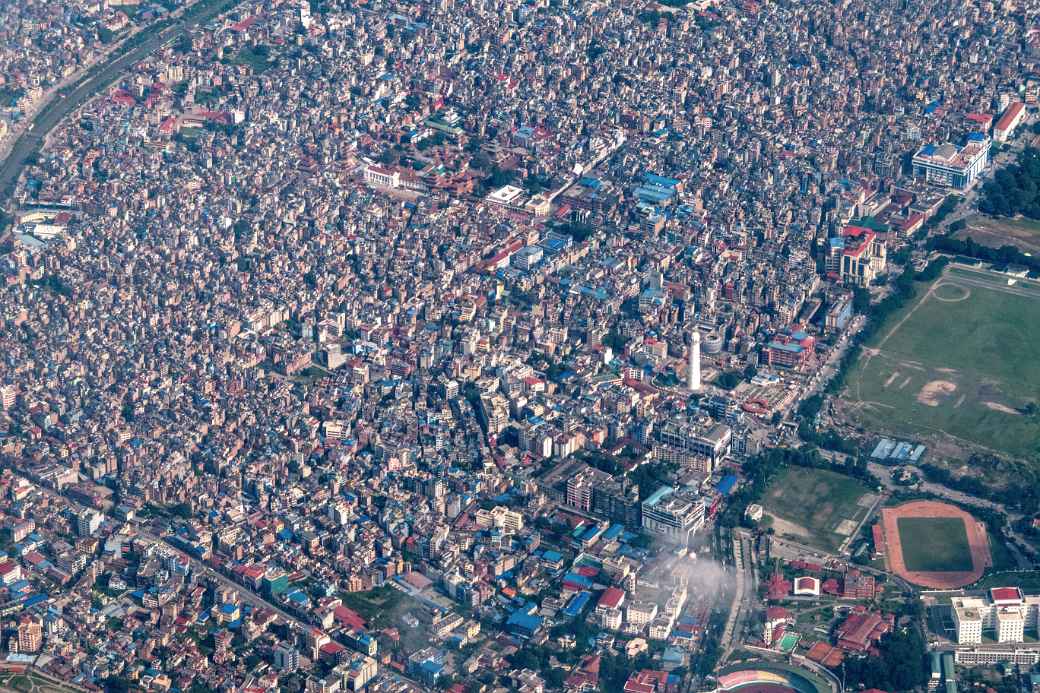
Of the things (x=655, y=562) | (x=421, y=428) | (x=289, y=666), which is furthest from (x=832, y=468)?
(x=289, y=666)

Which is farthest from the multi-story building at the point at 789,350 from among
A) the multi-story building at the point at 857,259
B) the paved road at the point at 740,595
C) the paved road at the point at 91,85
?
the paved road at the point at 91,85

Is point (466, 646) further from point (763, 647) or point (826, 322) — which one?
point (826, 322)

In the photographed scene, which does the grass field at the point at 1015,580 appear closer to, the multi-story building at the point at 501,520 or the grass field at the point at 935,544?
the grass field at the point at 935,544

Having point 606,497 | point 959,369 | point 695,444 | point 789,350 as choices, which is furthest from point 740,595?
point 959,369

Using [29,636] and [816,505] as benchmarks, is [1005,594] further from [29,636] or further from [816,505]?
[29,636]

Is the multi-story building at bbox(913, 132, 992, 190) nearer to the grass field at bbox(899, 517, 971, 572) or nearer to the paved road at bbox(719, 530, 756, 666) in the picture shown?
the grass field at bbox(899, 517, 971, 572)

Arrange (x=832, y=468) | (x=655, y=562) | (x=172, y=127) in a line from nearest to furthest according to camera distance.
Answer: (x=655, y=562) < (x=832, y=468) < (x=172, y=127)
